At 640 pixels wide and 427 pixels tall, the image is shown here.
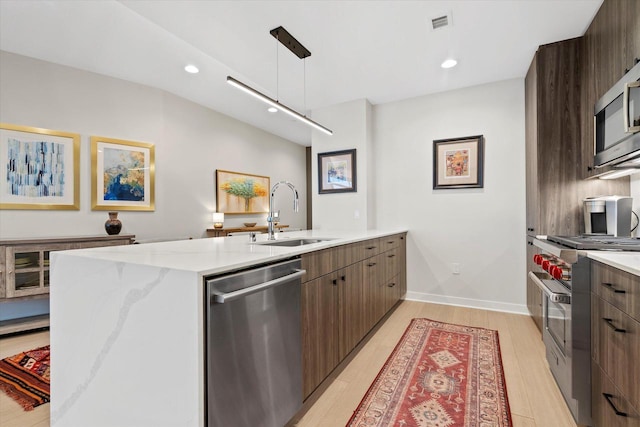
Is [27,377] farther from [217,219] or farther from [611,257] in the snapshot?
[611,257]

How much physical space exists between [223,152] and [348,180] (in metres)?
2.32

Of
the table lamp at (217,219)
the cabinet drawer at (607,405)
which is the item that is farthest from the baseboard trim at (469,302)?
the table lamp at (217,219)

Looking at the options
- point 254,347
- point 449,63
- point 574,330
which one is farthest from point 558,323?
point 449,63

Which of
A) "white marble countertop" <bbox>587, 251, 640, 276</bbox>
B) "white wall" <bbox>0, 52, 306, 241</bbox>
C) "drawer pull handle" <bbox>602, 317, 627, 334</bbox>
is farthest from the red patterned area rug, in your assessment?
"white wall" <bbox>0, 52, 306, 241</bbox>

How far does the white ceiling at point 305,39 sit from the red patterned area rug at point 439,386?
2.60 meters

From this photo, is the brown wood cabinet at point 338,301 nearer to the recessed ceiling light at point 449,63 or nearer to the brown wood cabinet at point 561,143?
the brown wood cabinet at point 561,143

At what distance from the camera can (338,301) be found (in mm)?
1971

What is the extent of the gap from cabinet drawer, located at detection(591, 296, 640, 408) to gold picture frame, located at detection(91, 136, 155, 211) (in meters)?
4.40

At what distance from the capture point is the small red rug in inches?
71.4

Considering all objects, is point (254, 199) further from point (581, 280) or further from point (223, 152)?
point (581, 280)

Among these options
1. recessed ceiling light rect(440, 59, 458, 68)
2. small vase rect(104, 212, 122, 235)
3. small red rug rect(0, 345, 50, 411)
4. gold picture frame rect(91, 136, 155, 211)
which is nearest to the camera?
small red rug rect(0, 345, 50, 411)

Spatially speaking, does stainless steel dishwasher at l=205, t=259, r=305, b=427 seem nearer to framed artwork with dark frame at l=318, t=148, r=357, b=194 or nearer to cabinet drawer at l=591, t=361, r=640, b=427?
cabinet drawer at l=591, t=361, r=640, b=427

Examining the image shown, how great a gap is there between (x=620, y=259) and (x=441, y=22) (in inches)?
80.7

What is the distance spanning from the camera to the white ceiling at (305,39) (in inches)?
86.3
